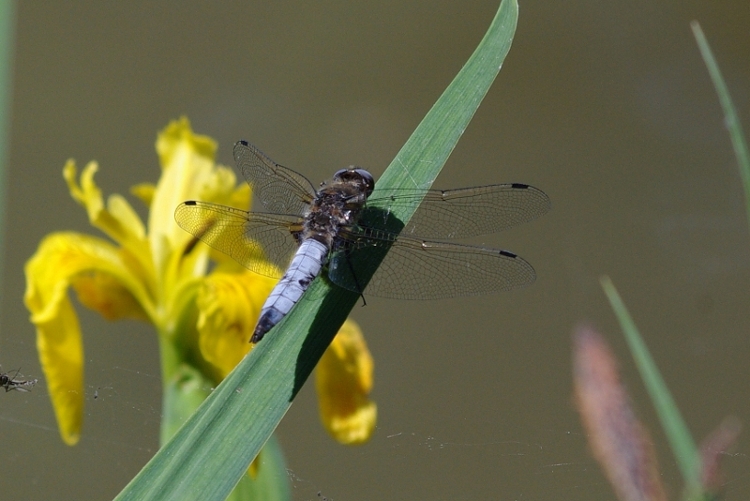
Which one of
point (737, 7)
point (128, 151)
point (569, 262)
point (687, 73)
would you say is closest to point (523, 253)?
point (569, 262)

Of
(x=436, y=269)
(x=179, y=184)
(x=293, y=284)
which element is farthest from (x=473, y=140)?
(x=293, y=284)

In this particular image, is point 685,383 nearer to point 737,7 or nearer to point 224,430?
point 737,7

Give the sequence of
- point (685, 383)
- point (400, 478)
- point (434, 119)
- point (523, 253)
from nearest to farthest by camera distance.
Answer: point (434, 119) < point (400, 478) < point (685, 383) < point (523, 253)

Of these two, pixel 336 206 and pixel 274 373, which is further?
pixel 336 206

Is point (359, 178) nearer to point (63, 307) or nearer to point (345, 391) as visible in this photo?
point (345, 391)

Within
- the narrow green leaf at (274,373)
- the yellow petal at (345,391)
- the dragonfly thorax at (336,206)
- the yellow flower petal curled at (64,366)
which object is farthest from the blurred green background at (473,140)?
the narrow green leaf at (274,373)

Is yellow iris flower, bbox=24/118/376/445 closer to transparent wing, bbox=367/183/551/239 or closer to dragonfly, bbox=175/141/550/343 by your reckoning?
dragonfly, bbox=175/141/550/343
